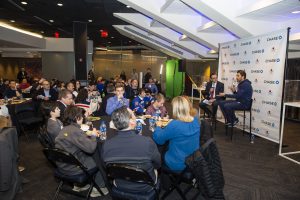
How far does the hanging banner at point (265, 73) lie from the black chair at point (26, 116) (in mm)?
4890

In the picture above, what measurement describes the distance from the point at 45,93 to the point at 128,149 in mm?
4907

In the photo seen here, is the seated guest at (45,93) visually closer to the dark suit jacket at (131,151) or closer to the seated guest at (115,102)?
the seated guest at (115,102)

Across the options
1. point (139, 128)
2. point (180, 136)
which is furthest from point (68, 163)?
point (180, 136)

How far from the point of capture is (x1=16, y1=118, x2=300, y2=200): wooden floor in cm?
317

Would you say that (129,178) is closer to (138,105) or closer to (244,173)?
(244,173)

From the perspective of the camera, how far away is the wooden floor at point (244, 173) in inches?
125

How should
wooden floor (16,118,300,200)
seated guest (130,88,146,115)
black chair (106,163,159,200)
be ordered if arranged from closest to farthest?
black chair (106,163,159,200)
wooden floor (16,118,300,200)
seated guest (130,88,146,115)

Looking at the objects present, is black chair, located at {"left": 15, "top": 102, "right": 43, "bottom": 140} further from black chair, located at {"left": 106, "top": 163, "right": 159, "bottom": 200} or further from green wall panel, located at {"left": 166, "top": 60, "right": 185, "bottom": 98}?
green wall panel, located at {"left": 166, "top": 60, "right": 185, "bottom": 98}

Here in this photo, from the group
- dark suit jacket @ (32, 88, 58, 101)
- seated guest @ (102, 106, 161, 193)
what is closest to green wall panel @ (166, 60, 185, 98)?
dark suit jacket @ (32, 88, 58, 101)

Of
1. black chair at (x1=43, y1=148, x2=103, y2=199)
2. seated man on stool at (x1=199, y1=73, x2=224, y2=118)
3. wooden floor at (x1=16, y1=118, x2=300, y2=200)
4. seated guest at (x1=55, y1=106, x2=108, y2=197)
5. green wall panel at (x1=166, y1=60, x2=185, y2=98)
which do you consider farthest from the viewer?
green wall panel at (x1=166, y1=60, x2=185, y2=98)

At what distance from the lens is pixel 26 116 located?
5855mm

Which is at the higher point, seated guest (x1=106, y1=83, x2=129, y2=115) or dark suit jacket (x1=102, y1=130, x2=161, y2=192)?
seated guest (x1=106, y1=83, x2=129, y2=115)

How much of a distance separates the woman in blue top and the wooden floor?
70 centimetres

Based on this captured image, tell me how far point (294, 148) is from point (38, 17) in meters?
9.00
